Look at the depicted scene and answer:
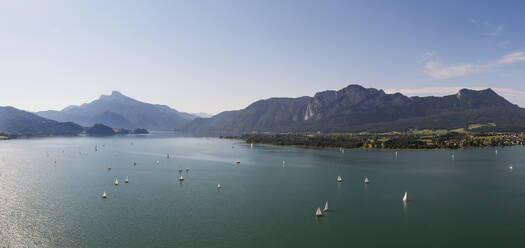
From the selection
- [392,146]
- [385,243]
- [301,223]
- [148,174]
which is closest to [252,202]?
[301,223]

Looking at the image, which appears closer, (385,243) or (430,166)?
(385,243)

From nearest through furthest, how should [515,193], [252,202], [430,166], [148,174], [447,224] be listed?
1. [447,224]
2. [252,202]
3. [515,193]
4. [148,174]
5. [430,166]

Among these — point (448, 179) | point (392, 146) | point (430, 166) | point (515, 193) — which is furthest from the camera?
point (392, 146)

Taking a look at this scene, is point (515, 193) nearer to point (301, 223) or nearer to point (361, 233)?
point (361, 233)

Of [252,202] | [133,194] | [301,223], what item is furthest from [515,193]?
[133,194]

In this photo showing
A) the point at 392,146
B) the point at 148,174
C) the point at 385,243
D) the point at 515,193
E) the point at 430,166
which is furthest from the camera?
the point at 392,146

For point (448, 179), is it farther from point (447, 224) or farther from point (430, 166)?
point (447, 224)
